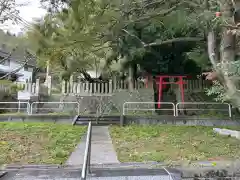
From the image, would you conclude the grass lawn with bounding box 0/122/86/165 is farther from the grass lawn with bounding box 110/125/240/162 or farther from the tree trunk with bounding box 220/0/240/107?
the tree trunk with bounding box 220/0/240/107

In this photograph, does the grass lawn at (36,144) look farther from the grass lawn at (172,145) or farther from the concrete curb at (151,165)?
the grass lawn at (172,145)

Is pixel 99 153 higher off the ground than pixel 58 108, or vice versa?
pixel 58 108

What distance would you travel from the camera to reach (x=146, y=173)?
14.2 ft

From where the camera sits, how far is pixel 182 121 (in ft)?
33.4

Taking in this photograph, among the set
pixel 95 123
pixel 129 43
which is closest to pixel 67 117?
pixel 95 123

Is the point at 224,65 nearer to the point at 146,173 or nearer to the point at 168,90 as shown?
the point at 146,173

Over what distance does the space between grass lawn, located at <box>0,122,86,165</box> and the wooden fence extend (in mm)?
4715

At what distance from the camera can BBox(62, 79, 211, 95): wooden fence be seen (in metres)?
13.0

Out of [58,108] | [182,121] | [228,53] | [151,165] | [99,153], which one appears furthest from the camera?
[58,108]

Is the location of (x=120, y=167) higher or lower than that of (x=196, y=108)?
lower

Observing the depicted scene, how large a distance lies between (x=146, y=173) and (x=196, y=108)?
8851mm

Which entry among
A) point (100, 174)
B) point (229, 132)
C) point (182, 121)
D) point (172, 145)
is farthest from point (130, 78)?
point (100, 174)

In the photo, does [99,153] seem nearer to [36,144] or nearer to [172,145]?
[36,144]

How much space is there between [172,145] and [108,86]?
7.36 metres
